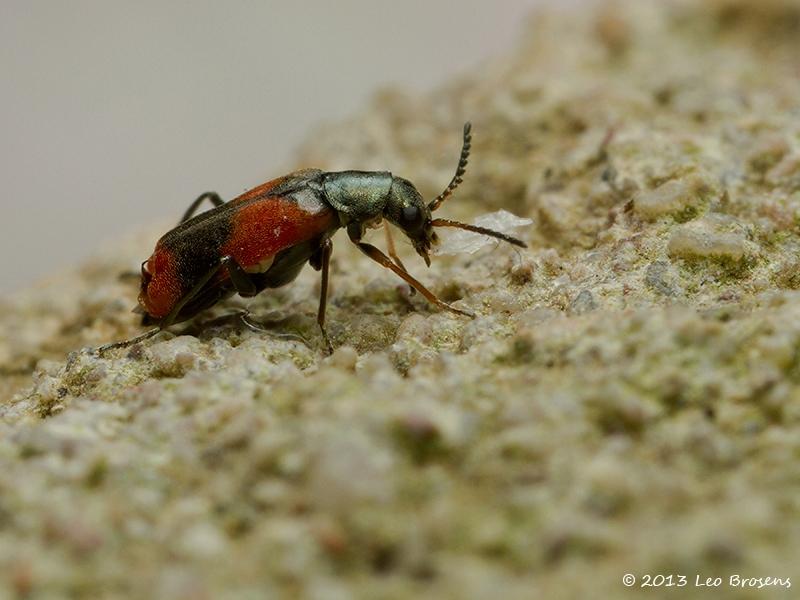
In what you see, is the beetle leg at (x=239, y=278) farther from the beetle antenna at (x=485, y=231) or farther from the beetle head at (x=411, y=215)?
the beetle antenna at (x=485, y=231)

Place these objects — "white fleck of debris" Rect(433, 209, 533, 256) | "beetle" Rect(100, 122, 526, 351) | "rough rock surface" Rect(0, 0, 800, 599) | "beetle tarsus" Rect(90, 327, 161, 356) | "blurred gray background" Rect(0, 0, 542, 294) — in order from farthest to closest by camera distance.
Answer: "blurred gray background" Rect(0, 0, 542, 294) → "white fleck of debris" Rect(433, 209, 533, 256) → "beetle" Rect(100, 122, 526, 351) → "beetle tarsus" Rect(90, 327, 161, 356) → "rough rock surface" Rect(0, 0, 800, 599)

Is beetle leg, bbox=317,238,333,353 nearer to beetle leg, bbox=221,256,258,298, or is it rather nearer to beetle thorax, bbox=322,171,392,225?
beetle thorax, bbox=322,171,392,225

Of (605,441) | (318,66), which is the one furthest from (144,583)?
(318,66)

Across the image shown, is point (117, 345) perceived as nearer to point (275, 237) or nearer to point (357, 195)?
point (275, 237)
